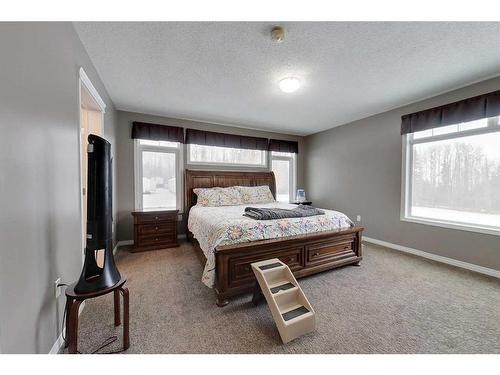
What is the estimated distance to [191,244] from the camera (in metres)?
3.60

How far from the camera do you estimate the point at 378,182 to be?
3.68 metres

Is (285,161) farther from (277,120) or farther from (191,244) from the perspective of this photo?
(191,244)

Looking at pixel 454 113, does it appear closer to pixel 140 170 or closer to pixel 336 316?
pixel 336 316

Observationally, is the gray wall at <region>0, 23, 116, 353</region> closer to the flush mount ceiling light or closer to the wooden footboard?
the wooden footboard

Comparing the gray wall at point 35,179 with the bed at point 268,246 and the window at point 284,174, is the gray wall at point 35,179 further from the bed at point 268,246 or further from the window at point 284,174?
the window at point 284,174

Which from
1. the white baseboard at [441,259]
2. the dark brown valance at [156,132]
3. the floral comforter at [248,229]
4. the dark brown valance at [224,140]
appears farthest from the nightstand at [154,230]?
the white baseboard at [441,259]

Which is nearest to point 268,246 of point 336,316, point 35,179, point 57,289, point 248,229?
point 248,229

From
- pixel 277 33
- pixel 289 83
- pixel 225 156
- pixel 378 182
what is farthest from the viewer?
pixel 225 156

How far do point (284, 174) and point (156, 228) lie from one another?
10.8ft

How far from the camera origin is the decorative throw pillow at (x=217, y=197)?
3.62 metres

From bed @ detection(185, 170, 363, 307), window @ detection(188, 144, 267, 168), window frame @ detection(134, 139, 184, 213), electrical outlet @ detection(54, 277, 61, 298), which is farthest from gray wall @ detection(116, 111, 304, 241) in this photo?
electrical outlet @ detection(54, 277, 61, 298)

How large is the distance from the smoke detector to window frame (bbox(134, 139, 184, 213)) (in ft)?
9.31

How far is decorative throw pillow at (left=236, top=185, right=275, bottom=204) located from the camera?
3.96 m
